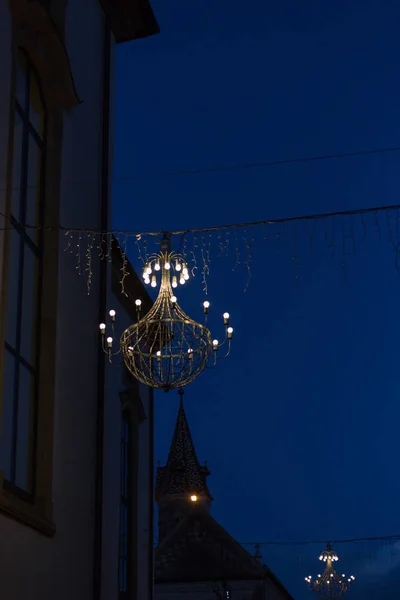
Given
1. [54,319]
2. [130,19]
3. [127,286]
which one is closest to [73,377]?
[54,319]

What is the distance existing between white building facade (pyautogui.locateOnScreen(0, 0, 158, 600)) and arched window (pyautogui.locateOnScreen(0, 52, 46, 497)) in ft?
0.06

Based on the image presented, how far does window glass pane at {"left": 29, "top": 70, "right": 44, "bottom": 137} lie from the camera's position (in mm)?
12060

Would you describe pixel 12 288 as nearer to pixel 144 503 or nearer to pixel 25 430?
pixel 25 430

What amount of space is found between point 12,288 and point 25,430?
1.54 m

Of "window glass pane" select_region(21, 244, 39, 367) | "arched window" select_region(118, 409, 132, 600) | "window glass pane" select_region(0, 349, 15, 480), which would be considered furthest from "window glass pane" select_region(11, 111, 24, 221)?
"arched window" select_region(118, 409, 132, 600)

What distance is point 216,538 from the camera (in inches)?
1986

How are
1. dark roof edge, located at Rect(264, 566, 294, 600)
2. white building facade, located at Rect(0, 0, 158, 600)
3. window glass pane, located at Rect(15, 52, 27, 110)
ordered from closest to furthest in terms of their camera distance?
white building facade, located at Rect(0, 0, 158, 600), window glass pane, located at Rect(15, 52, 27, 110), dark roof edge, located at Rect(264, 566, 294, 600)

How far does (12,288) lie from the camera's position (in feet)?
35.5

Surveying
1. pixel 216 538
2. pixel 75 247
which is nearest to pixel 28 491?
pixel 75 247

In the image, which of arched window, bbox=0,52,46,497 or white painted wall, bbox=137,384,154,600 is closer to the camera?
arched window, bbox=0,52,46,497

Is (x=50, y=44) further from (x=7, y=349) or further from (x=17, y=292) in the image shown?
(x=7, y=349)

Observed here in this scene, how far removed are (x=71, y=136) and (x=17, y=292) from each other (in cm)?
308

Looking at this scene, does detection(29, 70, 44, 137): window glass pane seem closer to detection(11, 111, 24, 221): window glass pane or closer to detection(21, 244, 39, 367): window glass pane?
detection(11, 111, 24, 221): window glass pane

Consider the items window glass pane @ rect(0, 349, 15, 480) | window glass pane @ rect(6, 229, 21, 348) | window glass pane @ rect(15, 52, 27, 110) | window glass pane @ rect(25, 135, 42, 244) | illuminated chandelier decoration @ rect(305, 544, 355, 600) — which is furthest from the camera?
illuminated chandelier decoration @ rect(305, 544, 355, 600)
